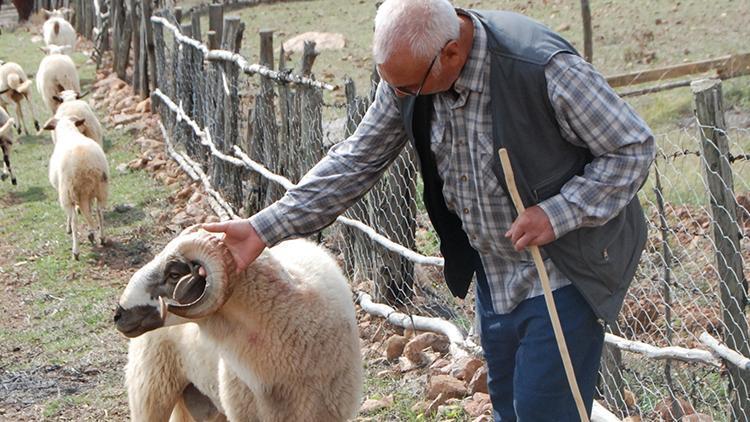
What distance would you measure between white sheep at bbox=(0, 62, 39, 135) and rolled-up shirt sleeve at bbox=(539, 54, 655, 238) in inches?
573

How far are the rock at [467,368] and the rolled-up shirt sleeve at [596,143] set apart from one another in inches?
104

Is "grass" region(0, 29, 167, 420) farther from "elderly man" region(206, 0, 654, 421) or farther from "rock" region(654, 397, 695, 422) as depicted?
→ "elderly man" region(206, 0, 654, 421)

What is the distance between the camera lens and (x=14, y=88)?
54.4 feet

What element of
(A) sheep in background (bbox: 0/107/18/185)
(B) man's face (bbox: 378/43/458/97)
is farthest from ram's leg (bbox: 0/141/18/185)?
(B) man's face (bbox: 378/43/458/97)

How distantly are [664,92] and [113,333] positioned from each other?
715 cm

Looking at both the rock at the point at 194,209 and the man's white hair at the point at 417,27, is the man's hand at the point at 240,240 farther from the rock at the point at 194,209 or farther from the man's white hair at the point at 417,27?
the rock at the point at 194,209

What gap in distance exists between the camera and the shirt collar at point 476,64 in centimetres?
329

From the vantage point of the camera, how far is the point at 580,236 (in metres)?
3.34

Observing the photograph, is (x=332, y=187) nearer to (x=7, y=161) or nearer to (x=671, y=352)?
(x=671, y=352)

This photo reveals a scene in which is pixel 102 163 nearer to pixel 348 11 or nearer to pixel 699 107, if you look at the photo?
pixel 699 107

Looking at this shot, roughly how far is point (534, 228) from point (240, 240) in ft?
4.19

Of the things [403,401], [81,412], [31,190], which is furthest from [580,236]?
[31,190]

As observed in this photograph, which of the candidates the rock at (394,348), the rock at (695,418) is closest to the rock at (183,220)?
the rock at (394,348)

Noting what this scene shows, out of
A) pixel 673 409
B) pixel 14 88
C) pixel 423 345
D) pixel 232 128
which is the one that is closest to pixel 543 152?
pixel 673 409
